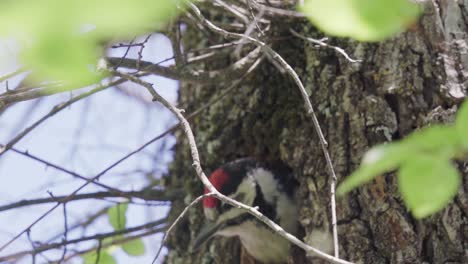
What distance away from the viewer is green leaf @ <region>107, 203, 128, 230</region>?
3.13 metres

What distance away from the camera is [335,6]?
0.92m

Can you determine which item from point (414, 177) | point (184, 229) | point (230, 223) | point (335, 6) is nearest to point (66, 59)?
point (335, 6)

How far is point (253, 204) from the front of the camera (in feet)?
10.6

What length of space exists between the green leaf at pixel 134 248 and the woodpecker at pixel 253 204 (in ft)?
0.76

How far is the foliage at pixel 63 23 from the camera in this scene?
2.56 ft

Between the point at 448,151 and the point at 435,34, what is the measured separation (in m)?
1.58

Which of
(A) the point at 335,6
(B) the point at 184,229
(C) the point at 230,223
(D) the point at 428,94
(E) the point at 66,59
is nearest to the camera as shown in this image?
(E) the point at 66,59

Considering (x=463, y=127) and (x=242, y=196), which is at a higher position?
(x=242, y=196)

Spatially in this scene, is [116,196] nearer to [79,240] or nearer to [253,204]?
[79,240]

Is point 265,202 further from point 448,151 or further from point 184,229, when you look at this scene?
point 448,151

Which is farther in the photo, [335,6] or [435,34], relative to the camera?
[435,34]

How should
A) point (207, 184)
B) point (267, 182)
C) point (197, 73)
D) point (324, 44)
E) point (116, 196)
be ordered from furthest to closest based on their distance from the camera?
point (267, 182)
point (116, 196)
point (197, 73)
point (324, 44)
point (207, 184)

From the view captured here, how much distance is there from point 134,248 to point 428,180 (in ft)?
7.46

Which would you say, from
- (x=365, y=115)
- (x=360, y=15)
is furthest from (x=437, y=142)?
(x=365, y=115)
